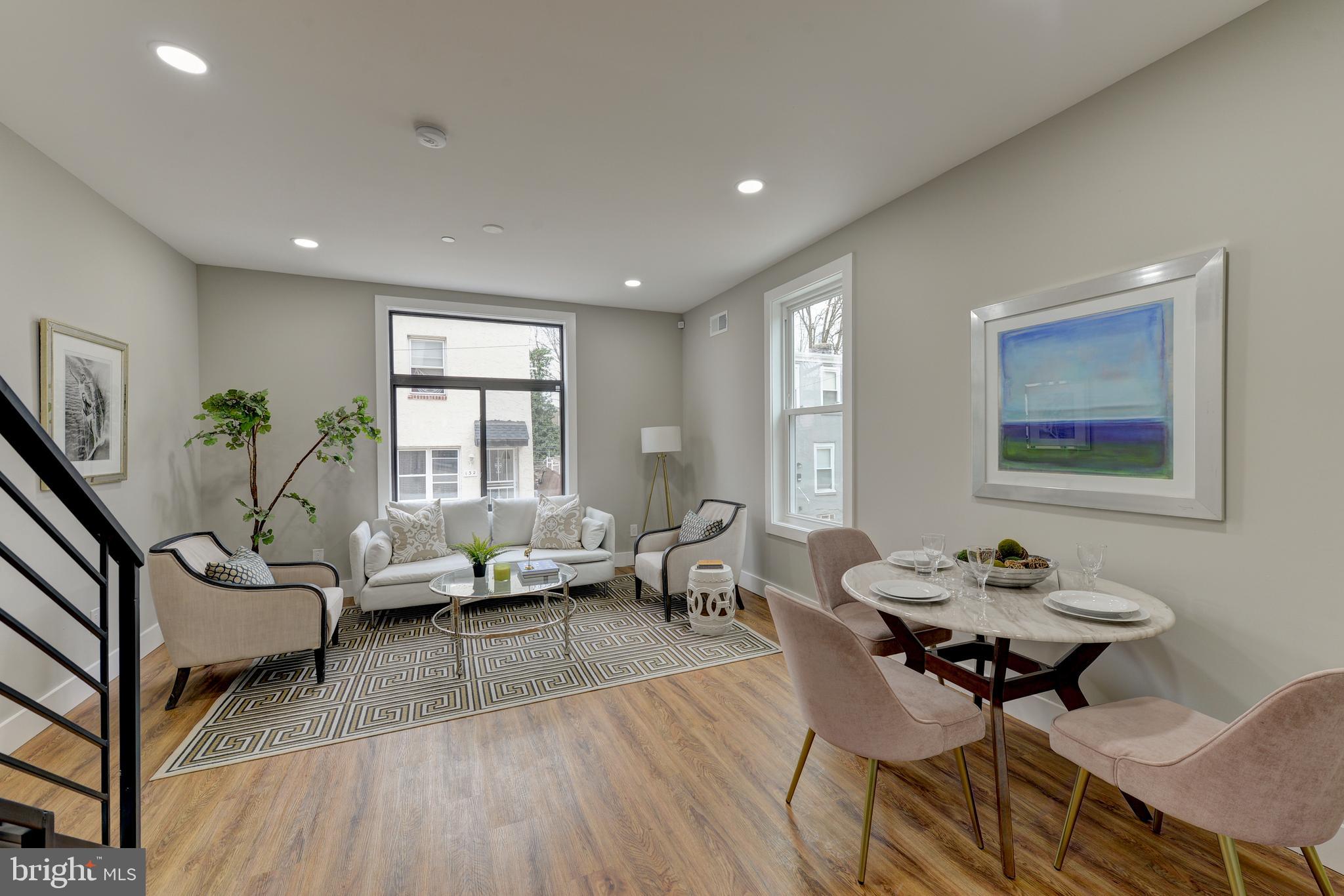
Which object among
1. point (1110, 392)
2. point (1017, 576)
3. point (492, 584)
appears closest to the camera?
point (1017, 576)

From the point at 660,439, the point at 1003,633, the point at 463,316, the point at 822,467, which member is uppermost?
the point at 463,316

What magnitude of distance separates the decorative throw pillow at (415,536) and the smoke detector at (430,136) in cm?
275

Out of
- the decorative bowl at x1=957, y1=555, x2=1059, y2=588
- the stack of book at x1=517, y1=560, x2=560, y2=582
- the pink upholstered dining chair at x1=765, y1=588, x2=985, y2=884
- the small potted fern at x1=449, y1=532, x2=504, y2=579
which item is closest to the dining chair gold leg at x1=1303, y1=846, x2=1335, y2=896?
the pink upholstered dining chair at x1=765, y1=588, x2=985, y2=884

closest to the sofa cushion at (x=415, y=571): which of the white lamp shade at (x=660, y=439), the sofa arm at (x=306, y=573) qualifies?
the sofa arm at (x=306, y=573)

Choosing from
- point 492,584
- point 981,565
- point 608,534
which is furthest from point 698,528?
point 981,565

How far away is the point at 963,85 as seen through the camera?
222 cm

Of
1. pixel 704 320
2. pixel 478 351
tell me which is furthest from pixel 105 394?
pixel 704 320

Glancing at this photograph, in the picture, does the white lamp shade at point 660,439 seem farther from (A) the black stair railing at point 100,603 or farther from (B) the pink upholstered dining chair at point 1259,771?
(A) the black stair railing at point 100,603

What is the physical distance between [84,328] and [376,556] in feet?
6.46

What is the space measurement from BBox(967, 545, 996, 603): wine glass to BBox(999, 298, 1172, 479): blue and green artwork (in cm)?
70

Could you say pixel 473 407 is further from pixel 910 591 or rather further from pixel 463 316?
pixel 910 591

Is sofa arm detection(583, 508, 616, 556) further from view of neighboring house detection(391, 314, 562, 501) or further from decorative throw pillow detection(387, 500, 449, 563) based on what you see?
decorative throw pillow detection(387, 500, 449, 563)

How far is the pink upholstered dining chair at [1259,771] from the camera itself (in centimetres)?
127

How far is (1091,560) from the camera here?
2029 mm
